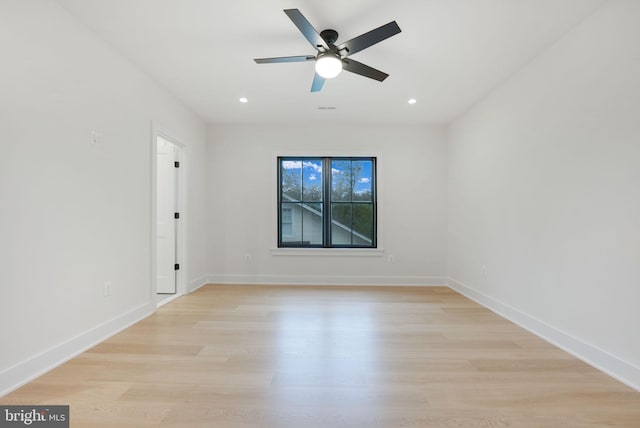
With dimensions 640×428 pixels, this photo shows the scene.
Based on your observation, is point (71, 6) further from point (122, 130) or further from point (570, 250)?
point (570, 250)

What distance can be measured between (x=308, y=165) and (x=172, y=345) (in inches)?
134

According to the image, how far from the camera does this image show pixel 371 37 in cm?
216

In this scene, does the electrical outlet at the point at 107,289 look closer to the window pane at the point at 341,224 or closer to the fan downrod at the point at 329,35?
the fan downrod at the point at 329,35

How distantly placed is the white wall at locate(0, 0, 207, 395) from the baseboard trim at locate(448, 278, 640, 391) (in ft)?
12.7

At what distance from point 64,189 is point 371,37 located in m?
2.49

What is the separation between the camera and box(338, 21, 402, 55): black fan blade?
6.72 feet

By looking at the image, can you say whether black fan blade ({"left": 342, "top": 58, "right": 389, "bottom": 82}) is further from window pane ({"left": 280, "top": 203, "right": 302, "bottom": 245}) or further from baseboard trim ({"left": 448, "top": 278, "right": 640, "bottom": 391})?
window pane ({"left": 280, "top": 203, "right": 302, "bottom": 245})

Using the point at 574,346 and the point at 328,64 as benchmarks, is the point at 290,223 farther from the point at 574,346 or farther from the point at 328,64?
the point at 574,346

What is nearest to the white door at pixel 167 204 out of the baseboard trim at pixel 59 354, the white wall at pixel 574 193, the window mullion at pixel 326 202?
the baseboard trim at pixel 59 354

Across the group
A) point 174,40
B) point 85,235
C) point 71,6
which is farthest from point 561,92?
point 85,235

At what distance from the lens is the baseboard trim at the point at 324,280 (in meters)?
4.97

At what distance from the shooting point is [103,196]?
8.73 ft

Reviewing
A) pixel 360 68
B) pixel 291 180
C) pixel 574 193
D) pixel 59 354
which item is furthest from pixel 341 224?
pixel 59 354

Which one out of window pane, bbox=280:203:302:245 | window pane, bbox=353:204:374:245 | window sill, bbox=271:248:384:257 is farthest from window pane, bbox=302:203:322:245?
window pane, bbox=353:204:374:245
